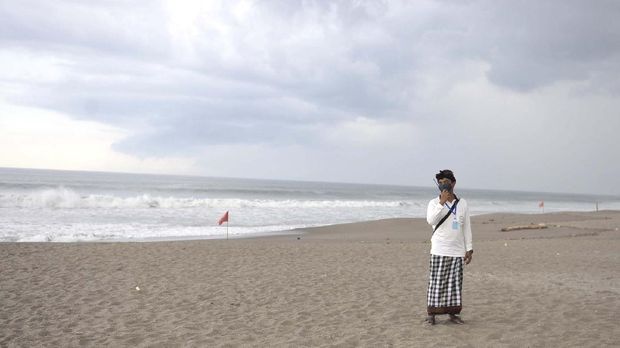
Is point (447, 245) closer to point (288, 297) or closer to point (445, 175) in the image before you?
point (445, 175)

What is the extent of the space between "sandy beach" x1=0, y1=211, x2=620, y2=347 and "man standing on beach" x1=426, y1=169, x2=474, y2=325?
0.35 m

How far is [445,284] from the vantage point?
225 inches

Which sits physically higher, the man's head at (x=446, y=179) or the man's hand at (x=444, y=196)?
the man's head at (x=446, y=179)

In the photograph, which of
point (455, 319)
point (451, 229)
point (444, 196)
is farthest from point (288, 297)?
point (444, 196)

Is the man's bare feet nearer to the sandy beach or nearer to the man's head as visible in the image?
the sandy beach

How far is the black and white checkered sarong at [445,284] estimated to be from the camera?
5.64 metres

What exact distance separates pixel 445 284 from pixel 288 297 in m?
2.74

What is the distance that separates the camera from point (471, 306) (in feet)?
22.8

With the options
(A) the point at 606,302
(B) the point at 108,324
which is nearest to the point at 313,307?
(B) the point at 108,324

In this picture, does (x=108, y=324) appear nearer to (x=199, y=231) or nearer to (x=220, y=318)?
(x=220, y=318)

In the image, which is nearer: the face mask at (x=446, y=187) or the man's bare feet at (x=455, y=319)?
the face mask at (x=446, y=187)

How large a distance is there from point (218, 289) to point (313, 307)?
6.43ft

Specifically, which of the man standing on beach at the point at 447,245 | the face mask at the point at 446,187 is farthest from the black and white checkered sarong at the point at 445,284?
the face mask at the point at 446,187

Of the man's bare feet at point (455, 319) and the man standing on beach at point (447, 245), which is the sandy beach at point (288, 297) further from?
the man standing on beach at point (447, 245)
